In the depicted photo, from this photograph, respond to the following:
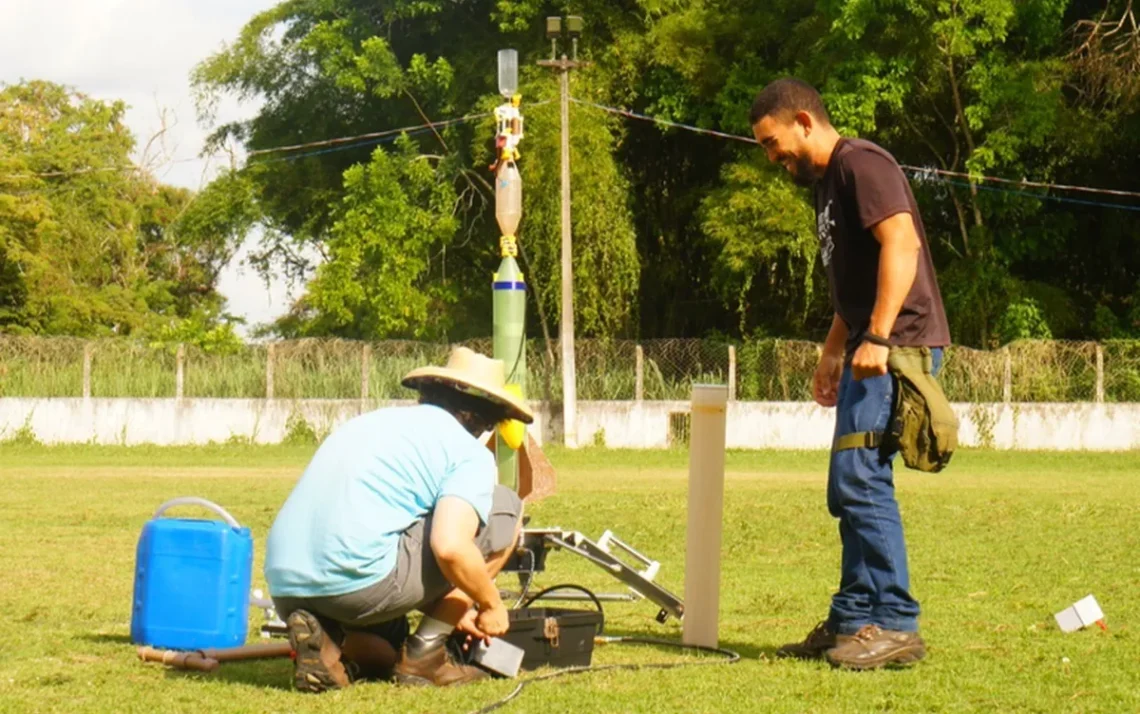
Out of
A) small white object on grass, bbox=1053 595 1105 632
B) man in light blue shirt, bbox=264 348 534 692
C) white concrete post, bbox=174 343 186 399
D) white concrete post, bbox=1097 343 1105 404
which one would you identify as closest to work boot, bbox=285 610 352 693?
man in light blue shirt, bbox=264 348 534 692

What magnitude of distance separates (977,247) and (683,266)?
792 centimetres

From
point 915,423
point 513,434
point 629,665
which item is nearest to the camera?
point 915,423

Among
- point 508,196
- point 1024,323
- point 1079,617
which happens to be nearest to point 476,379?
point 1079,617

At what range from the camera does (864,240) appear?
21.8ft

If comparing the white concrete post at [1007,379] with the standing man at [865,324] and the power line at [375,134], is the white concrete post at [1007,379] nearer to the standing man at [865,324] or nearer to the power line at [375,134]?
the power line at [375,134]

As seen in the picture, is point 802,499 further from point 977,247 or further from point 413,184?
point 413,184

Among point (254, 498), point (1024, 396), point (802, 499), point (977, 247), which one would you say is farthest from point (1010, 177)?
point (254, 498)

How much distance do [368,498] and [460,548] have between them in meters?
0.39

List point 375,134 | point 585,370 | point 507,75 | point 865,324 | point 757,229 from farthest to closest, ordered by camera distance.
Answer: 1. point 375,134
2. point 757,229
3. point 585,370
4. point 507,75
5. point 865,324

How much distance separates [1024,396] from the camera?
1361 inches

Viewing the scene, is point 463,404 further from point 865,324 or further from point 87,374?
point 87,374

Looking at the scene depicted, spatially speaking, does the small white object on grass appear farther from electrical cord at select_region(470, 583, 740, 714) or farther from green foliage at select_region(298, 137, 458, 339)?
green foliage at select_region(298, 137, 458, 339)

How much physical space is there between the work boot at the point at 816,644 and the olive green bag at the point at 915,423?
723 mm

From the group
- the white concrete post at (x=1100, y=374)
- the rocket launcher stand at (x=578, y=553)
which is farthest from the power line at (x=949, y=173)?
the rocket launcher stand at (x=578, y=553)
